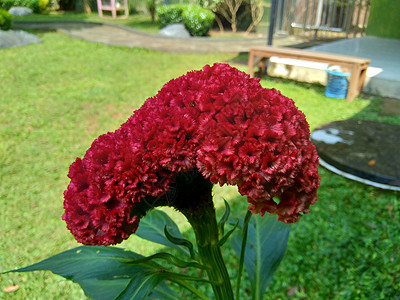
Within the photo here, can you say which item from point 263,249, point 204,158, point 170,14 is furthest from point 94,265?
point 170,14

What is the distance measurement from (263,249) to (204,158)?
3.66 ft

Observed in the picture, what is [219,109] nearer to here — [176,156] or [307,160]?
[176,156]

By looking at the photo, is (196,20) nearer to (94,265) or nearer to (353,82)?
(353,82)

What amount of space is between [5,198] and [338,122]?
13.4 ft

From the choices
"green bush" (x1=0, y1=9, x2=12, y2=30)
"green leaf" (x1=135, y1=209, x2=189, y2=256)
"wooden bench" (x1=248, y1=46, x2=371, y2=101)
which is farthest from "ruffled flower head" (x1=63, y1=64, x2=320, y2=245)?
"green bush" (x1=0, y1=9, x2=12, y2=30)

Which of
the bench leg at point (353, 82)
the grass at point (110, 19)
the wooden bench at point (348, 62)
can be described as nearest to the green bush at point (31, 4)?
the grass at point (110, 19)

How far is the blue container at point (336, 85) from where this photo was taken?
6284 millimetres

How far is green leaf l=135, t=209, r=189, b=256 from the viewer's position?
167 centimetres

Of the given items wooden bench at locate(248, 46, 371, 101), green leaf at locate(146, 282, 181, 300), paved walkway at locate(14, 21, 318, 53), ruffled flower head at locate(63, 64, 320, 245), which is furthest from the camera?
paved walkway at locate(14, 21, 318, 53)

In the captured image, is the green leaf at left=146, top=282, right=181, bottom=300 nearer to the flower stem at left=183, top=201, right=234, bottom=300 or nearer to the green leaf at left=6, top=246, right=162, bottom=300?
the green leaf at left=6, top=246, right=162, bottom=300

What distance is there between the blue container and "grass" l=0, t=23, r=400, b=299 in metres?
0.21

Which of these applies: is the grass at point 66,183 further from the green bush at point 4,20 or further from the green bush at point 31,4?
the green bush at point 31,4

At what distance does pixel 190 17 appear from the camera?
13.8 meters

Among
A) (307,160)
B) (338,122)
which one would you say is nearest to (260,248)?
(307,160)
